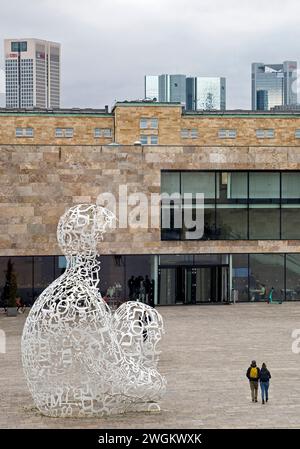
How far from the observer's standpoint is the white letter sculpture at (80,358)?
17.9 meters

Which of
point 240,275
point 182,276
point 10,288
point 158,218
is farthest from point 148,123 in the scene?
point 10,288

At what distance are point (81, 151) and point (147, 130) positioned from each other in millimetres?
27175

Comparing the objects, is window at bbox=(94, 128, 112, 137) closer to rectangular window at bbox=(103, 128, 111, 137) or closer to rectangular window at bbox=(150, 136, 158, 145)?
rectangular window at bbox=(103, 128, 111, 137)

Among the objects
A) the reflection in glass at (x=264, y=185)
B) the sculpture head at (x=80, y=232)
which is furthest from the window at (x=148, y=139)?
the sculpture head at (x=80, y=232)

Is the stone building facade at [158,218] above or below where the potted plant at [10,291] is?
above

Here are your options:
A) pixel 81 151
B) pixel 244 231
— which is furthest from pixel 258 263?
pixel 81 151

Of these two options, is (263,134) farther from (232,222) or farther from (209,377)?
(209,377)

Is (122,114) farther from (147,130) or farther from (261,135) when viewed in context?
(261,135)

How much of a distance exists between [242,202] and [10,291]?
12695 millimetres

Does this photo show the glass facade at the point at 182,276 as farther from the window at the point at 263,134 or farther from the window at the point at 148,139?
the window at the point at 263,134

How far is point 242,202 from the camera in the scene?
43281 mm

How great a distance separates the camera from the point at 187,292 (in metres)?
43.8

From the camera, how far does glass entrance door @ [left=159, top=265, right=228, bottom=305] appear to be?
4353 centimetres

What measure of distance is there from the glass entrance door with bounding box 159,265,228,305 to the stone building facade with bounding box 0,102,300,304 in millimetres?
52
